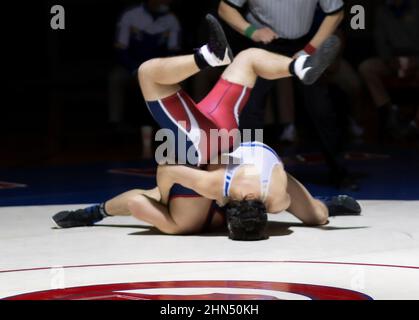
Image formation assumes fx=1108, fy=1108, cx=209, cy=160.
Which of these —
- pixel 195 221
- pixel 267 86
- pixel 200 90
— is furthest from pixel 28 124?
pixel 195 221

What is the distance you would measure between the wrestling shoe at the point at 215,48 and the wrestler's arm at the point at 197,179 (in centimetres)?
54

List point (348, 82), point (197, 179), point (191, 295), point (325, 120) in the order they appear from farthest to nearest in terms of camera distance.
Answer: point (348, 82), point (325, 120), point (197, 179), point (191, 295)

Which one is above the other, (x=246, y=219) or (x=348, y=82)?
(x=348, y=82)

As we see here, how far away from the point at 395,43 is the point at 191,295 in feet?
22.5

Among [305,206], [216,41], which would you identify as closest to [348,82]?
[305,206]

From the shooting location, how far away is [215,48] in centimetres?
500

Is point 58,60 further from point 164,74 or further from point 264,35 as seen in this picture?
point 164,74

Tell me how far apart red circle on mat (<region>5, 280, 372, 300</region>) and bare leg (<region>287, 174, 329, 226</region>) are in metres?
1.42

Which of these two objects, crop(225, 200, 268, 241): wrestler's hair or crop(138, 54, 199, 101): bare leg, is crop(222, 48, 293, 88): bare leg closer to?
crop(138, 54, 199, 101): bare leg

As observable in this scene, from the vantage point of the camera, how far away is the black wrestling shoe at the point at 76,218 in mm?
5789

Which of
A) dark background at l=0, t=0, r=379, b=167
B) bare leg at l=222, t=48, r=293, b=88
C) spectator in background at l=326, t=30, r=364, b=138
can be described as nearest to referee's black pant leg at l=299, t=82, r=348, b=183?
bare leg at l=222, t=48, r=293, b=88

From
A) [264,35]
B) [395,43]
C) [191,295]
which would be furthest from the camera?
[395,43]
